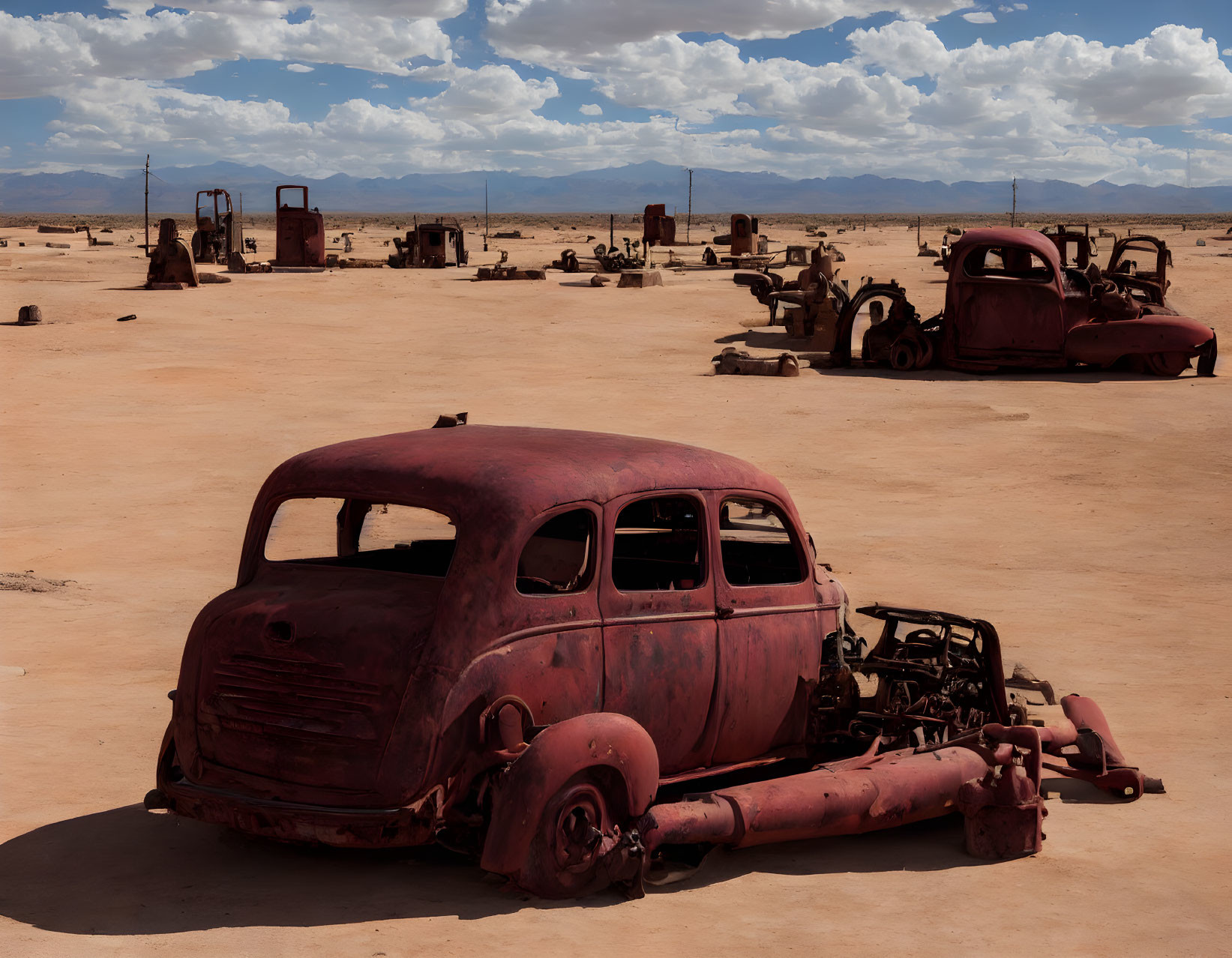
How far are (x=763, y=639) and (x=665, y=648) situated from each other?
637mm

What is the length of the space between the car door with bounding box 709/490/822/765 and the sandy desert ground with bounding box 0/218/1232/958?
49cm

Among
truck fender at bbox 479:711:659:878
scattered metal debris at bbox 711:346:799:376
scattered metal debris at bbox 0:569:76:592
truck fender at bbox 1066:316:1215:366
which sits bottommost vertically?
scattered metal debris at bbox 0:569:76:592

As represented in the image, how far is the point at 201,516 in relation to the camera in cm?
1274

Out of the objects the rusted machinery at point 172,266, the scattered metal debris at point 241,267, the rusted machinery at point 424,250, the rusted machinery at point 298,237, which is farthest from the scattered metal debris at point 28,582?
the rusted machinery at point 424,250

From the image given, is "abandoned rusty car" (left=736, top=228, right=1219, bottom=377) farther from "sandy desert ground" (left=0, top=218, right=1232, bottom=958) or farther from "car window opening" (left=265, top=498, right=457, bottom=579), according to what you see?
"car window opening" (left=265, top=498, right=457, bottom=579)

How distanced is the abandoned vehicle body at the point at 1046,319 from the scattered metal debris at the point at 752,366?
178 cm

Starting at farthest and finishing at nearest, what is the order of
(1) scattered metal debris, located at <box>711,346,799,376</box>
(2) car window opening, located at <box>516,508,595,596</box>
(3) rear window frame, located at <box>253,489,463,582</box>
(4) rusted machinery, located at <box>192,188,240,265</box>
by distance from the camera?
(4) rusted machinery, located at <box>192,188,240,265</box> → (1) scattered metal debris, located at <box>711,346,799,376</box> → (2) car window opening, located at <box>516,508,595,596</box> → (3) rear window frame, located at <box>253,489,463,582</box>

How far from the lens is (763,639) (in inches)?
236

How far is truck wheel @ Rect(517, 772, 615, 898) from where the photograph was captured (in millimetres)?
4926

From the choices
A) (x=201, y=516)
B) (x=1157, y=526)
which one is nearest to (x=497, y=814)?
(x=201, y=516)

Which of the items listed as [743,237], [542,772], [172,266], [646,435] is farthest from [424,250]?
[542,772]

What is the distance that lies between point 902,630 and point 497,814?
17.8ft

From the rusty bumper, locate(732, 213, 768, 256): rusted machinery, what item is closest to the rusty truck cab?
the rusty bumper

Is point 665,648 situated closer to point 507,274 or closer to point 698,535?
point 698,535
